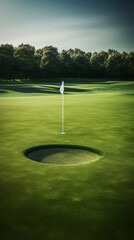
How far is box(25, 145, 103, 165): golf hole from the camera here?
632cm

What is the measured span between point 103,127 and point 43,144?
12.1 feet

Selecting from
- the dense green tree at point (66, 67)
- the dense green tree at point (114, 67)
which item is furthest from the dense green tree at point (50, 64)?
the dense green tree at point (114, 67)

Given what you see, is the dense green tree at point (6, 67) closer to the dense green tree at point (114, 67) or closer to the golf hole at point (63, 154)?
the dense green tree at point (114, 67)

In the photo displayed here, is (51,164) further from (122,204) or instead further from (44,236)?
(44,236)

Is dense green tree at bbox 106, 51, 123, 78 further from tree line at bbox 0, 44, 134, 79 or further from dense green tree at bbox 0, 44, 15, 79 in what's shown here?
dense green tree at bbox 0, 44, 15, 79

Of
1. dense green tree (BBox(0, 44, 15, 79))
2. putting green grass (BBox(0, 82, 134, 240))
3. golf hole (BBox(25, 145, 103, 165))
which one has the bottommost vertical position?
golf hole (BBox(25, 145, 103, 165))

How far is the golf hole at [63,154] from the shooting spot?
632 cm

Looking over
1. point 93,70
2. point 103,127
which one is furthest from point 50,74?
point 103,127

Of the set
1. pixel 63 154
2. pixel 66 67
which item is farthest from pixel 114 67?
pixel 63 154

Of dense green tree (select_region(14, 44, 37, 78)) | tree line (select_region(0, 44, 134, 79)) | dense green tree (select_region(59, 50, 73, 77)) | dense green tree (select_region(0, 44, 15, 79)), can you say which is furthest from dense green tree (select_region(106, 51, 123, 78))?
dense green tree (select_region(0, 44, 15, 79))

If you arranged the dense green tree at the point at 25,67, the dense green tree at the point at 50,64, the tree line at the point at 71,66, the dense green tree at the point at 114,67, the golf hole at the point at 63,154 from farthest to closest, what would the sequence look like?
the dense green tree at the point at 114,67
the dense green tree at the point at 50,64
the tree line at the point at 71,66
the dense green tree at the point at 25,67
the golf hole at the point at 63,154

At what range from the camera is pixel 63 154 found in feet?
22.5

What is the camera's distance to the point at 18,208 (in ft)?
12.4

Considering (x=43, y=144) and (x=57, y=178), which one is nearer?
(x=57, y=178)
